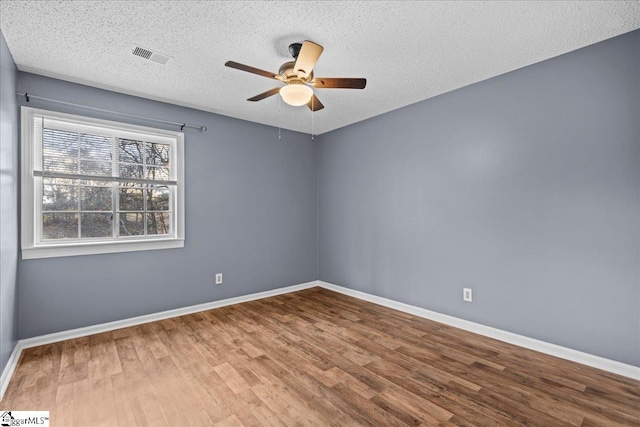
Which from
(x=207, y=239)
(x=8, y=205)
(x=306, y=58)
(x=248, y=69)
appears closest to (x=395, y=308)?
(x=207, y=239)

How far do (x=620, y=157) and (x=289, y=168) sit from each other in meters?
3.68

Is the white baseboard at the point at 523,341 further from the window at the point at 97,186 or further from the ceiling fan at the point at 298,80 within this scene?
the window at the point at 97,186

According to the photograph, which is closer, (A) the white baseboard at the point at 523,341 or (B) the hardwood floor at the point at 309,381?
(B) the hardwood floor at the point at 309,381

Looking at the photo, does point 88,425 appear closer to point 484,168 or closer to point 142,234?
point 142,234

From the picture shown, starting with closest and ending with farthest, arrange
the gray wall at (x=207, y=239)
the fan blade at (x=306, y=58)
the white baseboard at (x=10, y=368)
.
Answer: the fan blade at (x=306, y=58)
the white baseboard at (x=10, y=368)
the gray wall at (x=207, y=239)

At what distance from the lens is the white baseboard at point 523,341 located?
226 cm

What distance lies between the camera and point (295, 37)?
7.39ft

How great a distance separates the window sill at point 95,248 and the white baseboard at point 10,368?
2.59ft

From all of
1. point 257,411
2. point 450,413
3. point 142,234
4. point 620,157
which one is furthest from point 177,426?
point 620,157

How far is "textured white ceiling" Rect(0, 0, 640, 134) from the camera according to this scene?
1940 mm

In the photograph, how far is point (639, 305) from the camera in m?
2.18

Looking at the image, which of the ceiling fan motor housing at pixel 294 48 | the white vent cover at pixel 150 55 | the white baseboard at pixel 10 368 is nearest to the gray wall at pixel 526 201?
the ceiling fan motor housing at pixel 294 48

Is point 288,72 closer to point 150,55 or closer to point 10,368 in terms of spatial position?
point 150,55

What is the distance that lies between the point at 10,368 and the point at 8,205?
125cm
